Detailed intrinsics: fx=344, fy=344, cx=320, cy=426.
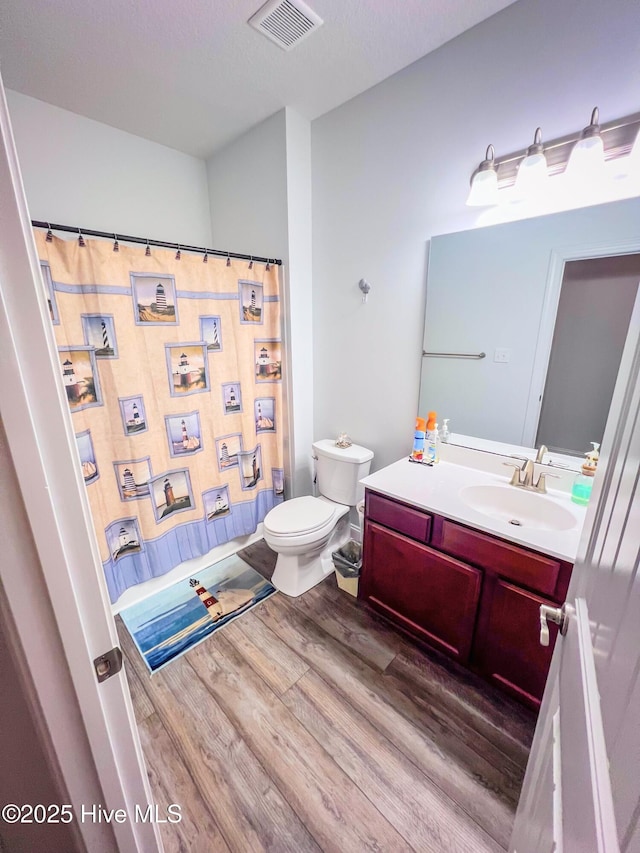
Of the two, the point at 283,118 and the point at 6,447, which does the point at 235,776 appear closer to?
the point at 6,447

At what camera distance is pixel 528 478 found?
1.51 metres

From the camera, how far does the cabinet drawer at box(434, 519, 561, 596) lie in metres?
1.15

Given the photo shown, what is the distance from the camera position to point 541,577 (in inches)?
45.6

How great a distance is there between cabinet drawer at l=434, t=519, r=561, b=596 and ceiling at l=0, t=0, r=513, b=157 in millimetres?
2027

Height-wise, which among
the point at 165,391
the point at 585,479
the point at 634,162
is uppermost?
the point at 634,162

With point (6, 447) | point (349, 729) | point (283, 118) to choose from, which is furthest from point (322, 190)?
point (349, 729)

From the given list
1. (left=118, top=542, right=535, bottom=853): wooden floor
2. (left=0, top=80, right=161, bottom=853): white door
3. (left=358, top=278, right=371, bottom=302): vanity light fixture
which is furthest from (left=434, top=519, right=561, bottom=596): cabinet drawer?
(left=358, top=278, right=371, bottom=302): vanity light fixture

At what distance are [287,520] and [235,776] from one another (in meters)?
1.01

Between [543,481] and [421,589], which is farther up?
[543,481]

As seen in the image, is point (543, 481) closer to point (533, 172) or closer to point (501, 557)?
point (501, 557)

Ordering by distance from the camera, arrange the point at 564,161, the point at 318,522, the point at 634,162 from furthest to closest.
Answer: the point at 318,522, the point at 564,161, the point at 634,162

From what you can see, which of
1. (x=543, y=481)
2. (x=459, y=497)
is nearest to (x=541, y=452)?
(x=543, y=481)

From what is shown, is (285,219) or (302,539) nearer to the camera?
(302,539)

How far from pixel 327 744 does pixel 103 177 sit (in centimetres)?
309
